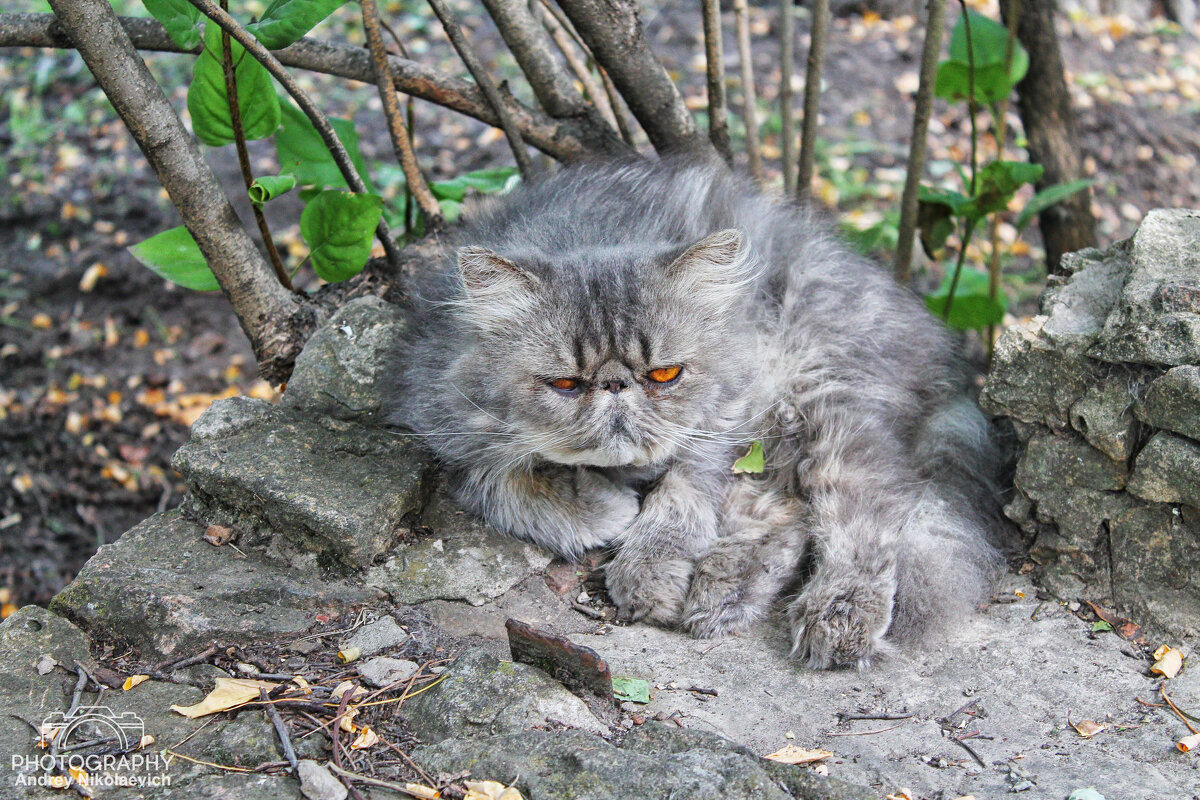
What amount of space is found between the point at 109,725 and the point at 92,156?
5574mm

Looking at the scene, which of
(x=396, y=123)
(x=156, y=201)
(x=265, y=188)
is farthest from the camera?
(x=156, y=201)

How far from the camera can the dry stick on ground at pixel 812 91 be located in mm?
3908

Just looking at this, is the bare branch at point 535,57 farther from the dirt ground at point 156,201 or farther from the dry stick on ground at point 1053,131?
the dry stick on ground at point 1053,131

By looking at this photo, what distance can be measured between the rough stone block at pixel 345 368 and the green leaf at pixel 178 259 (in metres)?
0.42

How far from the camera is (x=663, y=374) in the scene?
281 centimetres

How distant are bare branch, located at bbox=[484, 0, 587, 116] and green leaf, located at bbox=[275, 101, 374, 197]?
757 mm

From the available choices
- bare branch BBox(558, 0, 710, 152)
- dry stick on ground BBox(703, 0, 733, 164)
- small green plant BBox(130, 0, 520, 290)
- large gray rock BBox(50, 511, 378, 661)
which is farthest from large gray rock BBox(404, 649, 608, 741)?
dry stick on ground BBox(703, 0, 733, 164)

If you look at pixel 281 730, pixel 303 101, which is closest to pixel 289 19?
pixel 303 101

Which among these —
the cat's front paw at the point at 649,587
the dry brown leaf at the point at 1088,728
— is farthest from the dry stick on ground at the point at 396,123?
the dry brown leaf at the point at 1088,728

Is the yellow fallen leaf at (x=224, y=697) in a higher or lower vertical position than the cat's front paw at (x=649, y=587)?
higher

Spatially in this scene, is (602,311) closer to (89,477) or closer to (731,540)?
(731,540)

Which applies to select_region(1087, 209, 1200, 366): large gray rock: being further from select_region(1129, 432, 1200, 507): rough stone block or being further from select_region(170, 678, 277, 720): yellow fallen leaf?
select_region(170, 678, 277, 720): yellow fallen leaf

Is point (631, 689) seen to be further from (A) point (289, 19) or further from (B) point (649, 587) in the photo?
(A) point (289, 19)

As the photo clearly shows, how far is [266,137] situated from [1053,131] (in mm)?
3490
